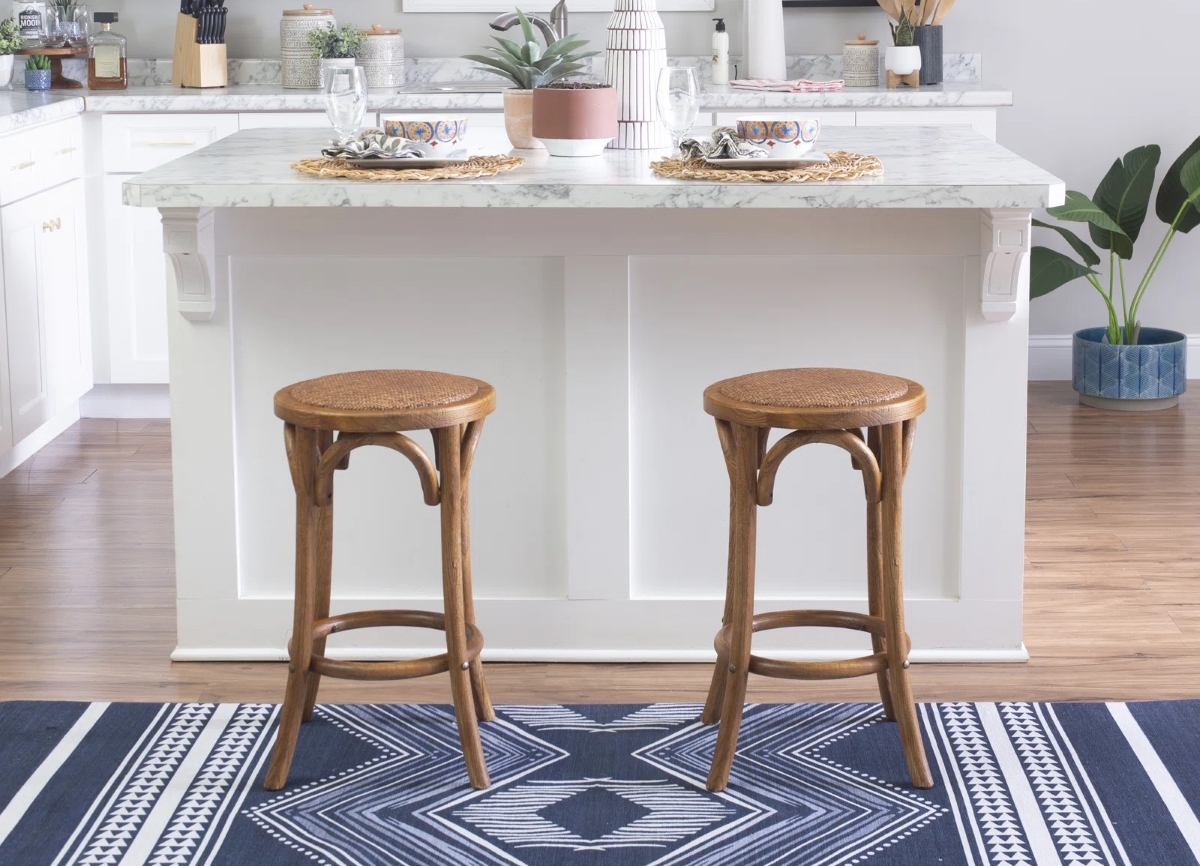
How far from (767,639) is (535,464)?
1.83 ft

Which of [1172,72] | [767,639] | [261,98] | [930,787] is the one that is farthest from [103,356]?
[1172,72]

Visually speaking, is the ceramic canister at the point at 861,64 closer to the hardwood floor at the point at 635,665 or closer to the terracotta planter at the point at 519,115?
the hardwood floor at the point at 635,665

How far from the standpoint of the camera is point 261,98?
432cm

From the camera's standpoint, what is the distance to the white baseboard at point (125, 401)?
15.2ft

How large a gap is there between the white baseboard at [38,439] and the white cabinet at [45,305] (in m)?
0.08

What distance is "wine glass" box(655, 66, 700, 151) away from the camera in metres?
2.59

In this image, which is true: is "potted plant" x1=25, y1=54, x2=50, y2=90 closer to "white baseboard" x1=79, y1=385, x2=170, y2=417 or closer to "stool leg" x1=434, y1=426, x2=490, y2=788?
"white baseboard" x1=79, y1=385, x2=170, y2=417

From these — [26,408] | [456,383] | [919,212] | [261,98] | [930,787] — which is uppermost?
[261,98]

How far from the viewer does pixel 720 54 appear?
4.59 meters

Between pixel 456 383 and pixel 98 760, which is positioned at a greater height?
pixel 456 383

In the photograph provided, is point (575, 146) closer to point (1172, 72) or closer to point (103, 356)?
point (103, 356)

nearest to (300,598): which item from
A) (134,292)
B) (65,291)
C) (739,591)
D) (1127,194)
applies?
(739,591)

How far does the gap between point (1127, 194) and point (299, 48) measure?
8.77 ft

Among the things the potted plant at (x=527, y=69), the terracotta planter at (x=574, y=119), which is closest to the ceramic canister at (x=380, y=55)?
the potted plant at (x=527, y=69)
